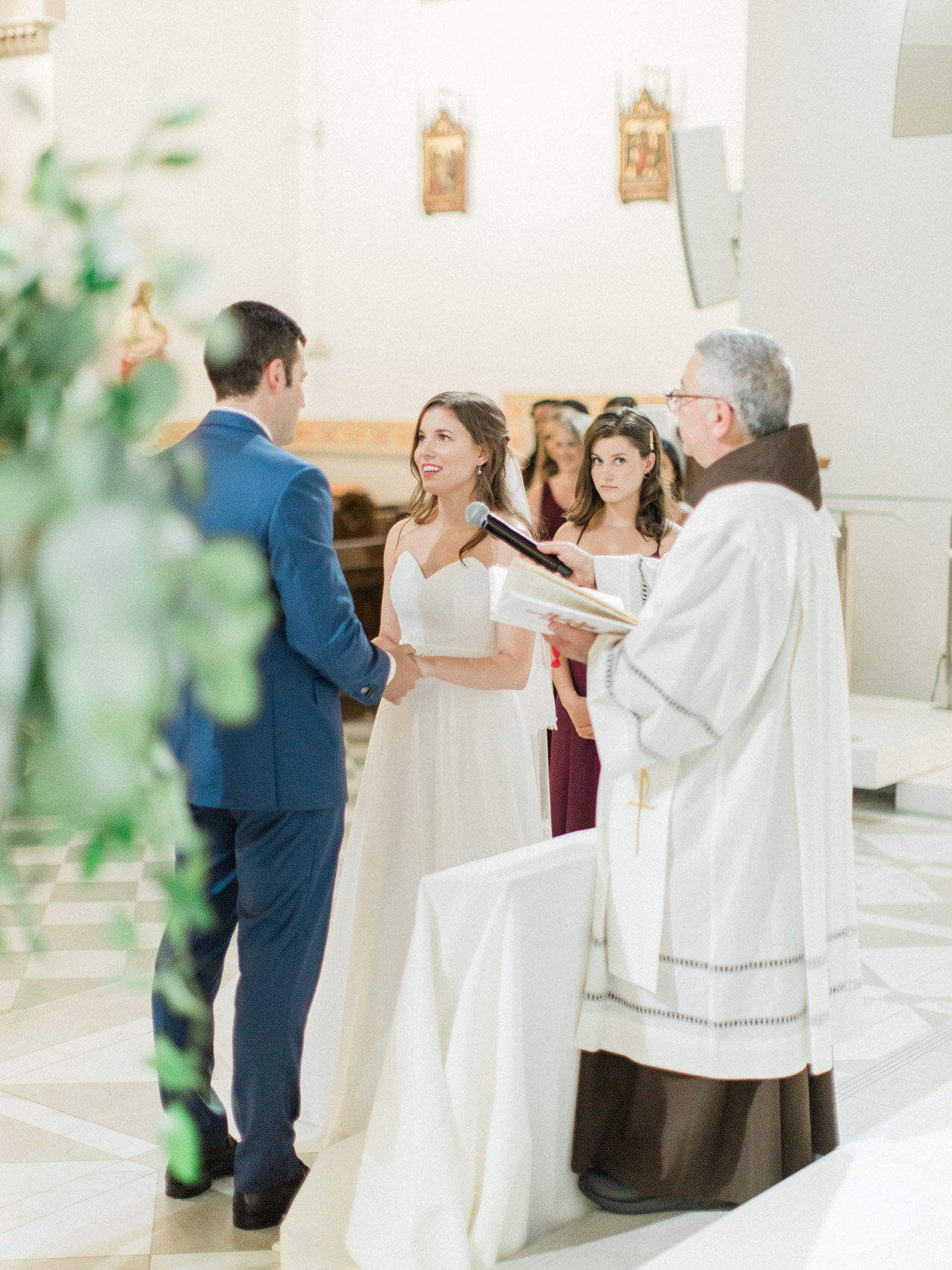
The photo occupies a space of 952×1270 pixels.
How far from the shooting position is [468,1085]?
7.79 ft

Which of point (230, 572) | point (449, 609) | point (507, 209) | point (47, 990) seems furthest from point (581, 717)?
point (507, 209)

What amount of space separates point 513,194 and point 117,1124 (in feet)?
31.6

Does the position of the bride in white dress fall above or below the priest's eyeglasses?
below

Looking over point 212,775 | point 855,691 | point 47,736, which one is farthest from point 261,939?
point 855,691

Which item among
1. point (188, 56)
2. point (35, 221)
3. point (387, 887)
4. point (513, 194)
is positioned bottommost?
point (387, 887)

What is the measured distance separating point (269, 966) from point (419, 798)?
0.65m

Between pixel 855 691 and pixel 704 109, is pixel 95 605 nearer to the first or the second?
pixel 855 691

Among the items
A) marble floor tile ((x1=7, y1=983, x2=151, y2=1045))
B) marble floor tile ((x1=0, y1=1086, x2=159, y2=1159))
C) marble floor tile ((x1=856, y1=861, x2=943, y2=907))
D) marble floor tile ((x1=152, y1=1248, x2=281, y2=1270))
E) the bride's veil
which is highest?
the bride's veil

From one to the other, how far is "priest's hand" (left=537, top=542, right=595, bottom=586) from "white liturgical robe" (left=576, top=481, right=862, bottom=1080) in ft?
1.27

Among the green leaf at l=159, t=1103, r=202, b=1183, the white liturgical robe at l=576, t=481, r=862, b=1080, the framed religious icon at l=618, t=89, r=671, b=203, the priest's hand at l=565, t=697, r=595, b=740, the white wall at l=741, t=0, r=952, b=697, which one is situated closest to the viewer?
the green leaf at l=159, t=1103, r=202, b=1183

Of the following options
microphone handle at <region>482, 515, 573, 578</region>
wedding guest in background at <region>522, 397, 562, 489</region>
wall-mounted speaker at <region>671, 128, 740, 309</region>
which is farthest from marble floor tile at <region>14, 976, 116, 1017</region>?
wall-mounted speaker at <region>671, 128, 740, 309</region>

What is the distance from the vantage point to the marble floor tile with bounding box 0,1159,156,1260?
2.70 m

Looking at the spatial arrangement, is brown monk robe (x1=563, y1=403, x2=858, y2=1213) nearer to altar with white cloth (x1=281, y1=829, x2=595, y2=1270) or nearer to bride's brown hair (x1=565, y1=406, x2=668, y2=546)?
altar with white cloth (x1=281, y1=829, x2=595, y2=1270)

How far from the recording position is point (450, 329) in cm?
1191
